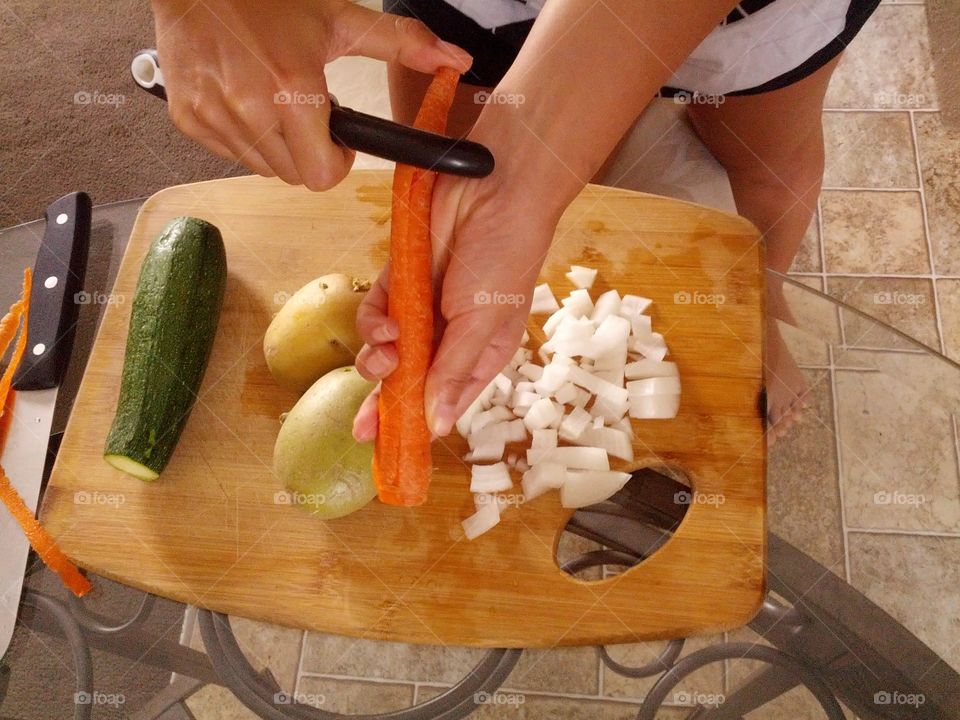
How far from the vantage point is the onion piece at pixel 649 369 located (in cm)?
108

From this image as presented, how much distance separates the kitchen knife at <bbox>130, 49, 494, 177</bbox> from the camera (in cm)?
75

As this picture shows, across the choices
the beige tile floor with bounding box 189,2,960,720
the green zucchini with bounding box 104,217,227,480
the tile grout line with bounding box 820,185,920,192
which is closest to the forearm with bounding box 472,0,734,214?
the green zucchini with bounding box 104,217,227,480

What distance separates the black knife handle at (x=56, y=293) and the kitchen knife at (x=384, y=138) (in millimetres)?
534

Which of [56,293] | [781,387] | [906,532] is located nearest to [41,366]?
[56,293]

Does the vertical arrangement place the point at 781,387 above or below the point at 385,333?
below

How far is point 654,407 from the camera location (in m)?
1.06

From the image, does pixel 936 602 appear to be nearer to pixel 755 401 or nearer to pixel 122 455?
pixel 755 401

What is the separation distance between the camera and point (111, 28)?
214 cm

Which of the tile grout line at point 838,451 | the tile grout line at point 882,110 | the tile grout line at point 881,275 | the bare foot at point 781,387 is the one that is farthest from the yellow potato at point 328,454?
the tile grout line at point 882,110

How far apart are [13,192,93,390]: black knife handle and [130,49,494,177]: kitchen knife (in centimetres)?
53

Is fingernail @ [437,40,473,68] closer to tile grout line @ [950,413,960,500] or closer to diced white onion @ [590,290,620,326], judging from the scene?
diced white onion @ [590,290,620,326]

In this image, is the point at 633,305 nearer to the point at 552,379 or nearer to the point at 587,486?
the point at 552,379

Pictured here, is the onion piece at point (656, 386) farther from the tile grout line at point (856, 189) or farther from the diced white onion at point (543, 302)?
the tile grout line at point (856, 189)

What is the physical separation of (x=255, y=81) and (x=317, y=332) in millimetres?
398
